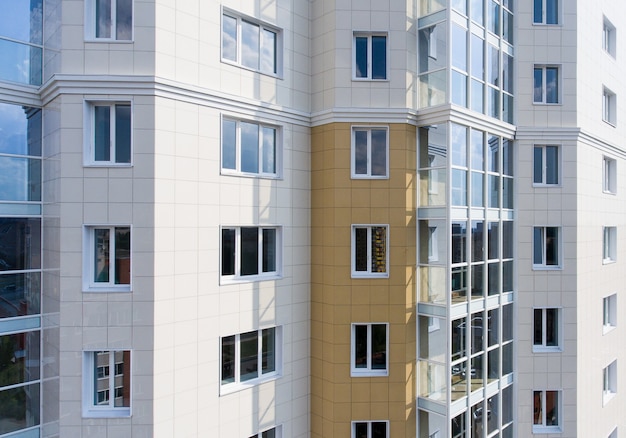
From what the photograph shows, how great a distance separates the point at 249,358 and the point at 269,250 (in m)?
2.63

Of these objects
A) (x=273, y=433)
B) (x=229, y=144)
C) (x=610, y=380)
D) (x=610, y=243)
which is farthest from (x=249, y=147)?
(x=610, y=380)

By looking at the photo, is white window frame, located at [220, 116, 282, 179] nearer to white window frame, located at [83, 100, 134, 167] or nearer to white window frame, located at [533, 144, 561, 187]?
white window frame, located at [83, 100, 134, 167]

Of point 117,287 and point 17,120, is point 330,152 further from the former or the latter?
point 17,120

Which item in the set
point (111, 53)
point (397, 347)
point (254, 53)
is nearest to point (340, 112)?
point (254, 53)

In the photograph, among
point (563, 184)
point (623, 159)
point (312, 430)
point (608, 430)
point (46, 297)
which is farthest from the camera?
point (623, 159)

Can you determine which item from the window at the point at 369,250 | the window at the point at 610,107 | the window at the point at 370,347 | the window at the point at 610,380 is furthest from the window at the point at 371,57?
the window at the point at 610,380

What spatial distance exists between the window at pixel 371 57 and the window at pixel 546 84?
212 inches

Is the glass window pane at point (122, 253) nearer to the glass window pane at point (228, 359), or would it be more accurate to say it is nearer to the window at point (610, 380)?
the glass window pane at point (228, 359)

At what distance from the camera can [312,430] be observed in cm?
1164

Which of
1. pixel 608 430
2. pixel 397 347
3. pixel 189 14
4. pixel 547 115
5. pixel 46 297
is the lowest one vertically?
pixel 608 430

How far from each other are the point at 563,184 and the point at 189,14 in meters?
11.5

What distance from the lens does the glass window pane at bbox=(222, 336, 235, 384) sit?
10008 millimetres

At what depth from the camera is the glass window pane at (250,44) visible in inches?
417

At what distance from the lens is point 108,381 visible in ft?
28.9
